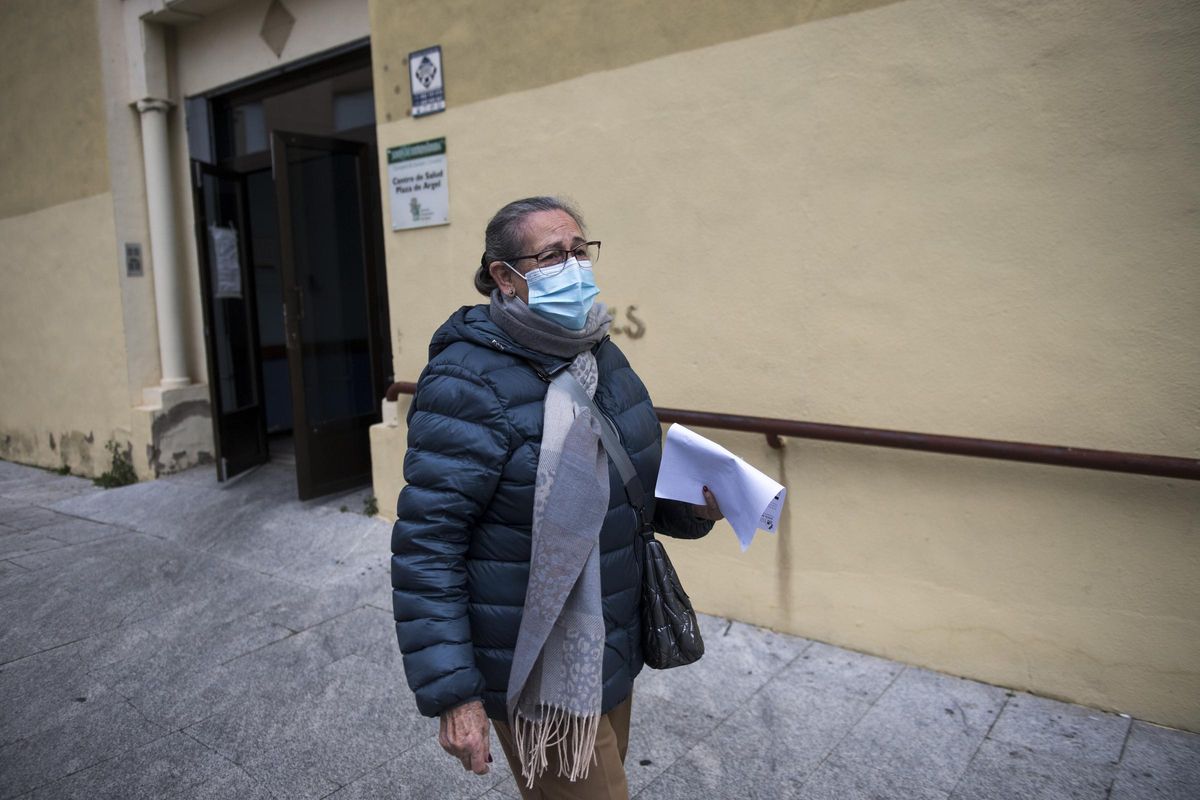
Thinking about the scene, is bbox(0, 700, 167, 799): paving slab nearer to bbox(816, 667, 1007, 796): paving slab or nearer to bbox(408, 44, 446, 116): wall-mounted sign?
bbox(816, 667, 1007, 796): paving slab

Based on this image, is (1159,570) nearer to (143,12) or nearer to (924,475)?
(924,475)

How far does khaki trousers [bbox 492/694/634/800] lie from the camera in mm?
1854

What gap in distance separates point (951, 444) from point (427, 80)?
132 inches

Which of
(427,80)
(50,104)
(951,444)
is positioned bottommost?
(951,444)

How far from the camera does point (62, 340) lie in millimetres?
7441

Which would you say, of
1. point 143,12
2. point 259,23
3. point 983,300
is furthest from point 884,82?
point 143,12

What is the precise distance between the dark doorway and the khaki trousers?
3958 mm

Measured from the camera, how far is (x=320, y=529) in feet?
17.1

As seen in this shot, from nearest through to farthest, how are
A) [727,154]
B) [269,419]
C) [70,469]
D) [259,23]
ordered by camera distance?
[727,154]
[259,23]
[70,469]
[269,419]

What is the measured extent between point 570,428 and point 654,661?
640 mm

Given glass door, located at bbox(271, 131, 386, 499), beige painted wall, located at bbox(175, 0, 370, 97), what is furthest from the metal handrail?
beige painted wall, located at bbox(175, 0, 370, 97)

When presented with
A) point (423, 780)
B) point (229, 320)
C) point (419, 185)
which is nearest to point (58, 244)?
point (229, 320)

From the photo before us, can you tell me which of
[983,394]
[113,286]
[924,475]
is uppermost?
[113,286]

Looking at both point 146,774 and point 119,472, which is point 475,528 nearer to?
point 146,774
